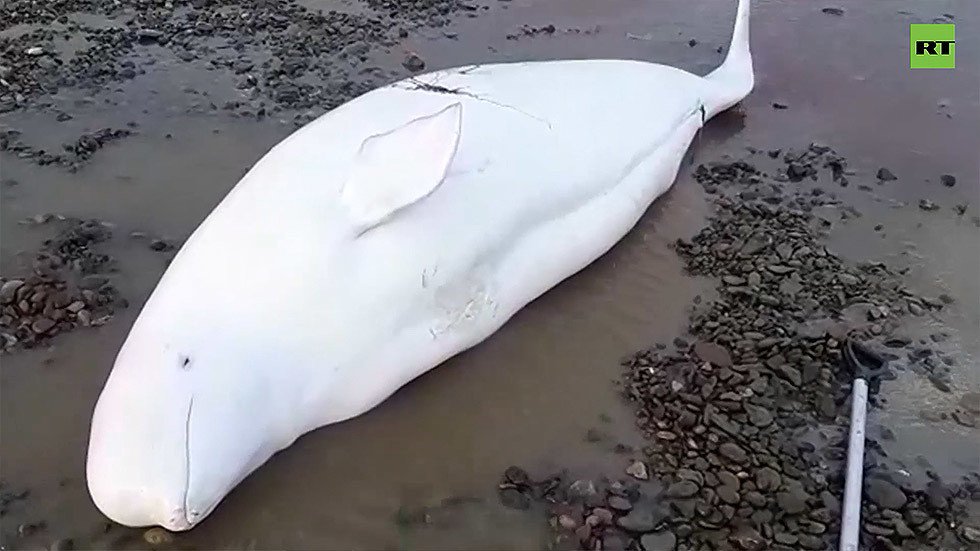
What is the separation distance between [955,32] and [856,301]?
3.33 metres

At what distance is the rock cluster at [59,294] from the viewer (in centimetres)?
423

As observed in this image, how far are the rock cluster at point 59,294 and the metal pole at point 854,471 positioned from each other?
9.25ft

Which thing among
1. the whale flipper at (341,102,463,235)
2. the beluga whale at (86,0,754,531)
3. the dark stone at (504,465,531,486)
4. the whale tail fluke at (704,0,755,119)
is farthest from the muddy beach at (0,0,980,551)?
the whale flipper at (341,102,463,235)

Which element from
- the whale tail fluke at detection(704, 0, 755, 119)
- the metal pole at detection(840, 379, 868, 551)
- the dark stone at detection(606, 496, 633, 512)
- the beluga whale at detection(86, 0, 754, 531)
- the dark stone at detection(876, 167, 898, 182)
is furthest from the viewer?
the whale tail fluke at detection(704, 0, 755, 119)

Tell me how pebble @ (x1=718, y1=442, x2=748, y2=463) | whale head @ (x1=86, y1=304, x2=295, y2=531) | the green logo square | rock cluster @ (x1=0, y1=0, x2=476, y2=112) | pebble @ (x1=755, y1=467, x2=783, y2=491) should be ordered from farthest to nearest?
1. the green logo square
2. rock cluster @ (x1=0, y1=0, x2=476, y2=112)
3. pebble @ (x1=718, y1=442, x2=748, y2=463)
4. pebble @ (x1=755, y1=467, x2=783, y2=491)
5. whale head @ (x1=86, y1=304, x2=295, y2=531)

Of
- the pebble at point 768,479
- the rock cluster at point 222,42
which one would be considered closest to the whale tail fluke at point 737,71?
the rock cluster at point 222,42

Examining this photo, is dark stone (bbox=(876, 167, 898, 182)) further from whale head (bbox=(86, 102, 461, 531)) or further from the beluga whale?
whale head (bbox=(86, 102, 461, 531))

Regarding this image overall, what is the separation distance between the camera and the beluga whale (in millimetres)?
3215

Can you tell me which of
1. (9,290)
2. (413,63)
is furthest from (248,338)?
(413,63)

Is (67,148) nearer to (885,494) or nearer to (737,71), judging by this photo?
(737,71)

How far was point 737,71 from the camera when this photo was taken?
6.14 metres

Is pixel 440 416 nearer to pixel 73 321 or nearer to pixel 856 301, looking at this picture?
pixel 73 321

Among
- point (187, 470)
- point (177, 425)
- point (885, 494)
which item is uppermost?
point (177, 425)

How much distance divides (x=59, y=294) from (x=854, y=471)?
309 centimetres
